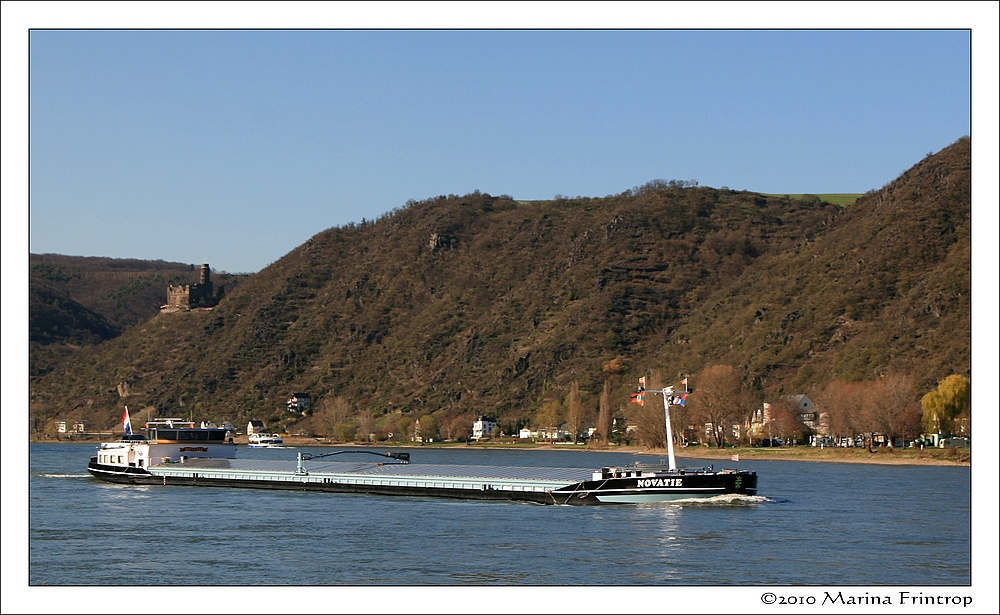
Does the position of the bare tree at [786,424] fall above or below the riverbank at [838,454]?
above

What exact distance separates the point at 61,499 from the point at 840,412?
92.6 meters

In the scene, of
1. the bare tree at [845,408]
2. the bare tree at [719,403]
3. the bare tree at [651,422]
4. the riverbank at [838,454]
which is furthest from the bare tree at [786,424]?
the bare tree at [651,422]

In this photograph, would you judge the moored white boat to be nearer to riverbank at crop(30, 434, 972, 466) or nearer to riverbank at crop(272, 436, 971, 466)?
riverbank at crop(30, 434, 972, 466)

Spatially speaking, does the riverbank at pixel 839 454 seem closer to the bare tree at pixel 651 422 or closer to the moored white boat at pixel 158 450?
the bare tree at pixel 651 422

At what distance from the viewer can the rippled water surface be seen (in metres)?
43.5

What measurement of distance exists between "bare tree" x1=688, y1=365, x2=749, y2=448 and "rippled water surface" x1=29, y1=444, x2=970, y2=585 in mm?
77578

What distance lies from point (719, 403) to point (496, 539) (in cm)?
10922

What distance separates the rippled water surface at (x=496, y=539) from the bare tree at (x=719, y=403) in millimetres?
77578

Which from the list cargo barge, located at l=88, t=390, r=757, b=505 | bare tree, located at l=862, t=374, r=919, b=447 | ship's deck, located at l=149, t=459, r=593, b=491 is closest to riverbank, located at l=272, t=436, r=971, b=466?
bare tree, located at l=862, t=374, r=919, b=447

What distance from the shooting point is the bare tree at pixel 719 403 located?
157 meters

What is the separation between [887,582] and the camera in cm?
4181

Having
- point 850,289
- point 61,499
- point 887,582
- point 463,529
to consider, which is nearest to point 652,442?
point 850,289

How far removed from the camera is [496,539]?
5272 centimetres

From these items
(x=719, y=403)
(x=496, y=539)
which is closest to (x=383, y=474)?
(x=496, y=539)
